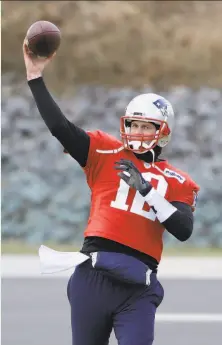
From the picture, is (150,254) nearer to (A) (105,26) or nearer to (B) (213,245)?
(B) (213,245)

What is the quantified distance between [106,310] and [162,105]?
981mm

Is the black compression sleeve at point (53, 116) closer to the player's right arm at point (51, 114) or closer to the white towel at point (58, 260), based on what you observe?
the player's right arm at point (51, 114)

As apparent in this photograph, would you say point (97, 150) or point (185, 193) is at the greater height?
point (97, 150)

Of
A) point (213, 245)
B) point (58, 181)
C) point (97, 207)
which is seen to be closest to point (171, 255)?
point (213, 245)

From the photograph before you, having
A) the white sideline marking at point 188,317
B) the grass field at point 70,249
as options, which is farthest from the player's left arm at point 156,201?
the grass field at point 70,249

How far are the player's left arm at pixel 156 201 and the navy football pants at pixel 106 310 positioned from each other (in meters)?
0.32

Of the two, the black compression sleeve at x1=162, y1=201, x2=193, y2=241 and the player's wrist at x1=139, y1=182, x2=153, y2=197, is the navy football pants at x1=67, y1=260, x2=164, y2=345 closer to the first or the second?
the black compression sleeve at x1=162, y1=201, x2=193, y2=241

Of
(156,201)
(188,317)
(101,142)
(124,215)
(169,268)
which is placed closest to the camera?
(156,201)

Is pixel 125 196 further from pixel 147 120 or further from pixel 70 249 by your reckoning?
pixel 70 249

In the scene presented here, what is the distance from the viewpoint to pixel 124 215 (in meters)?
5.33

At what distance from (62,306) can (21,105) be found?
788 cm

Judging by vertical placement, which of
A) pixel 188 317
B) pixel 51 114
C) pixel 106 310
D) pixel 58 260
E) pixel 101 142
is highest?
Answer: pixel 51 114

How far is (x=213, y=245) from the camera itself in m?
15.9

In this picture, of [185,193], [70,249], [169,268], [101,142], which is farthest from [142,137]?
[70,249]
